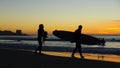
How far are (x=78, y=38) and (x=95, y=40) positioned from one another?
26.5 feet

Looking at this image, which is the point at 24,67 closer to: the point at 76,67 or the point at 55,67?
the point at 55,67

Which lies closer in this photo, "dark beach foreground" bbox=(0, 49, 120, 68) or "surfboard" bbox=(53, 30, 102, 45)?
"dark beach foreground" bbox=(0, 49, 120, 68)

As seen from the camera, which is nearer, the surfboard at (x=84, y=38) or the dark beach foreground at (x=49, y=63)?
the dark beach foreground at (x=49, y=63)

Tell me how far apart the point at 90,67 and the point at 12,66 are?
10.0 feet

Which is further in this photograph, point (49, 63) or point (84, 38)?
point (84, 38)

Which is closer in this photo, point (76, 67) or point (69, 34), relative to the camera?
point (76, 67)

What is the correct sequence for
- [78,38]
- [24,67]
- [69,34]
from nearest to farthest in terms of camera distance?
[24,67] < [78,38] < [69,34]

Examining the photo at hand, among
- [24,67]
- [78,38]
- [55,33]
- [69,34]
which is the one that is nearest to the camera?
[24,67]

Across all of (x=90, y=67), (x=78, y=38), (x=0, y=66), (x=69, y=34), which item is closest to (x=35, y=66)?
(x=0, y=66)

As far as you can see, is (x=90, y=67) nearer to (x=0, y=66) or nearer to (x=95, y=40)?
(x=0, y=66)

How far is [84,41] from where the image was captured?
26.5 metres

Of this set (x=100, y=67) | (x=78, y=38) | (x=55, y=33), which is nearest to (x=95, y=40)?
(x=55, y=33)

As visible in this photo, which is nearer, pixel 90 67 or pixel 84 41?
pixel 90 67

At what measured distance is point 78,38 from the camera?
1923cm
